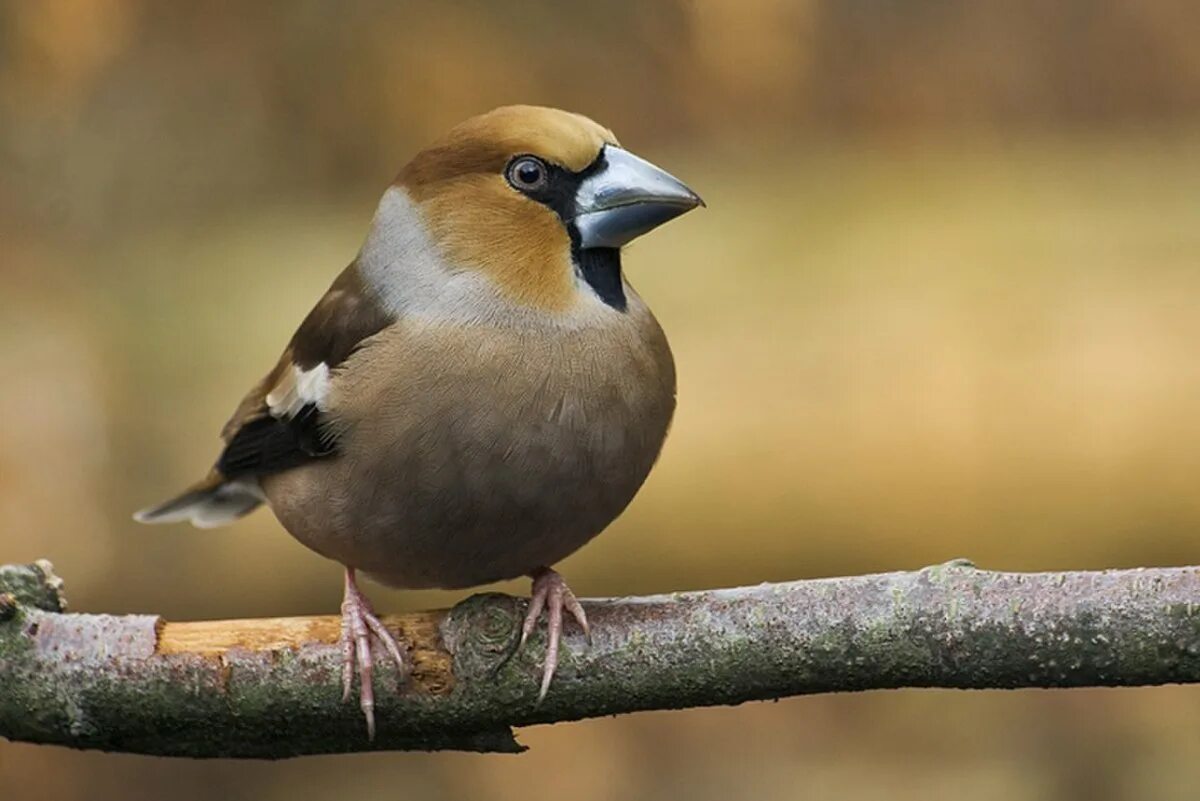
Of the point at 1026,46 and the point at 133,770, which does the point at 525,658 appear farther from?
the point at 1026,46

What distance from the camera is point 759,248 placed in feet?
10.7

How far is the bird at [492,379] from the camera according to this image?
1692 millimetres

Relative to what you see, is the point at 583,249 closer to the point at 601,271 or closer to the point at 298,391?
the point at 601,271

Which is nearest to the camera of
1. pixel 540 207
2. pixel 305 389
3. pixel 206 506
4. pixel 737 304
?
pixel 540 207

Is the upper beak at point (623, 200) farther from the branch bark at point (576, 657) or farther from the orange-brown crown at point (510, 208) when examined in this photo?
the branch bark at point (576, 657)

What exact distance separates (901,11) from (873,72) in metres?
0.13

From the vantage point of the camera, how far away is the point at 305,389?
1.90 metres

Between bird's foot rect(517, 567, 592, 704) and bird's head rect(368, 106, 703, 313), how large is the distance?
283 millimetres

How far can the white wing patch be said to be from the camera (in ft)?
6.07

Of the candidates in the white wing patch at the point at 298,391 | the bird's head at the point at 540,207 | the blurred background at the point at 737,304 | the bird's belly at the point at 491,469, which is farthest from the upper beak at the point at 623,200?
the blurred background at the point at 737,304

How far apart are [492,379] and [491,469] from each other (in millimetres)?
91

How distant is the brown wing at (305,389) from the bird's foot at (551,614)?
274mm

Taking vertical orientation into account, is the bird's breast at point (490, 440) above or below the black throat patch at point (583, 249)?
Answer: below

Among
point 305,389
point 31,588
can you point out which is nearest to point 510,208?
point 305,389
